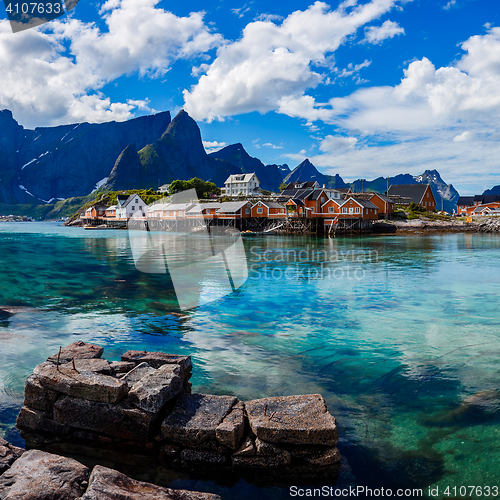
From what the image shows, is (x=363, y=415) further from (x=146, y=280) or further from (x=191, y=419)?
(x=146, y=280)

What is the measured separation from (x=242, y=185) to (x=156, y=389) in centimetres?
14217

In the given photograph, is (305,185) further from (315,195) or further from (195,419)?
(195,419)

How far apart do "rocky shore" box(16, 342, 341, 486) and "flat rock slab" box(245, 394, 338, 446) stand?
14 millimetres

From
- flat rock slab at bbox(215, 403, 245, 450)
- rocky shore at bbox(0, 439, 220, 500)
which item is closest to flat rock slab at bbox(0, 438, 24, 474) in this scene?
rocky shore at bbox(0, 439, 220, 500)

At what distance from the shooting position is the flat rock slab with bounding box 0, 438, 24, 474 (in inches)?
177

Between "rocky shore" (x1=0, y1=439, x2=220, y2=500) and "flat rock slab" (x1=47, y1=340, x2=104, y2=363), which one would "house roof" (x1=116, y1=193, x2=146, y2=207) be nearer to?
"flat rock slab" (x1=47, y1=340, x2=104, y2=363)

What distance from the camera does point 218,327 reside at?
12.3m

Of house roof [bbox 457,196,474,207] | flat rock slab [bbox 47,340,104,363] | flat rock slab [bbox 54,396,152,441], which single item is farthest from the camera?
house roof [bbox 457,196,474,207]

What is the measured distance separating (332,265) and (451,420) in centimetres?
2260

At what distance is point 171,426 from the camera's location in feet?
17.5

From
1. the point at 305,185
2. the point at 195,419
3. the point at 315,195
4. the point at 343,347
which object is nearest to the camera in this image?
the point at 195,419

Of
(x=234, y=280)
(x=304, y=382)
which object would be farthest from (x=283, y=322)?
(x=234, y=280)

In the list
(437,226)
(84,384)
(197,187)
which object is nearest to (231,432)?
(84,384)

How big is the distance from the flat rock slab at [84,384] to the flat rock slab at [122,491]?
1.34 meters
